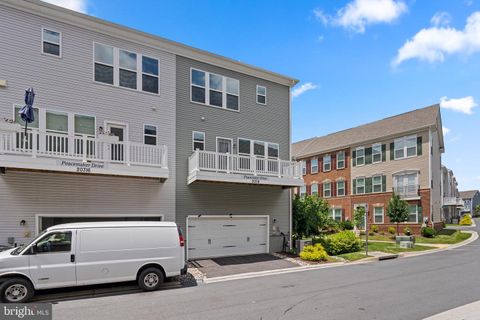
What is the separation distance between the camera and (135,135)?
14.9m

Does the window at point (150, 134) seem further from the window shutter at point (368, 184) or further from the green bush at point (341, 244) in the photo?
the window shutter at point (368, 184)

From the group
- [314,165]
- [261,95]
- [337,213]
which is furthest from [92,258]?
[314,165]

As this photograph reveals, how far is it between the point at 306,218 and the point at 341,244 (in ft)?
7.96

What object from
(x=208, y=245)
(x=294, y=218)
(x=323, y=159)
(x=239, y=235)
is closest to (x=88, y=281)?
(x=208, y=245)

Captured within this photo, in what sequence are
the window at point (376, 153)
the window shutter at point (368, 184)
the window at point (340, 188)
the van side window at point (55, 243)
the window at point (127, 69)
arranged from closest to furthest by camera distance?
the van side window at point (55, 243) < the window at point (127, 69) < the window at point (376, 153) < the window shutter at point (368, 184) < the window at point (340, 188)

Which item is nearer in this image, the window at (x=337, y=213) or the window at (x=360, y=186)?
the window at (x=360, y=186)

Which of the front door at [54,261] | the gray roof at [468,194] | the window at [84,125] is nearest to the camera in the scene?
the front door at [54,261]

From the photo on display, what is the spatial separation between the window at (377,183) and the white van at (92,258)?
26.9 meters

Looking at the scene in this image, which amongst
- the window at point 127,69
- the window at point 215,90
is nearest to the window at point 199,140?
the window at point 215,90

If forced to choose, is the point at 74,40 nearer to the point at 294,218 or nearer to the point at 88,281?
the point at 88,281

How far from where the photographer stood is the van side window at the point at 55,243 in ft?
30.9

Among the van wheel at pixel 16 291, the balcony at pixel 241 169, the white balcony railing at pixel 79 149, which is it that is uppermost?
the white balcony railing at pixel 79 149

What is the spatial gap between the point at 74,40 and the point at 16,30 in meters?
2.03

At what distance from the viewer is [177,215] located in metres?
15.4
